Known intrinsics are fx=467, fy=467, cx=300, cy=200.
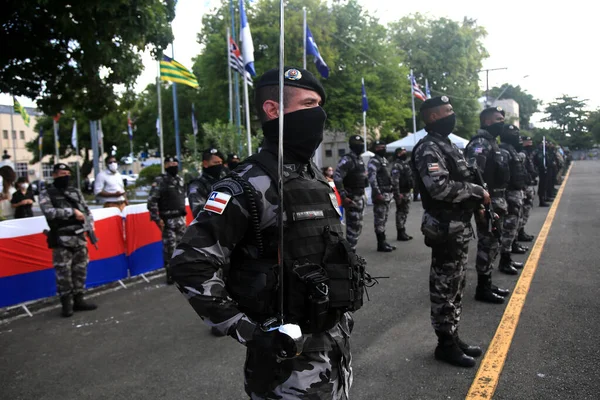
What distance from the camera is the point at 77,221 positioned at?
5.84 metres

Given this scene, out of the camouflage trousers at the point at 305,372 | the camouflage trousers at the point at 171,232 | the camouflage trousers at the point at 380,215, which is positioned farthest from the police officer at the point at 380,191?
the camouflage trousers at the point at 305,372

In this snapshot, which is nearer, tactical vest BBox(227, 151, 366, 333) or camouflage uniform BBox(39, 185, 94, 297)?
tactical vest BBox(227, 151, 366, 333)

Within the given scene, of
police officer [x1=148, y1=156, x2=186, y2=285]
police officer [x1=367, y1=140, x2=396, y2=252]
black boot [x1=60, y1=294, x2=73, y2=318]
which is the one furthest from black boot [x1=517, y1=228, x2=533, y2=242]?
black boot [x1=60, y1=294, x2=73, y2=318]

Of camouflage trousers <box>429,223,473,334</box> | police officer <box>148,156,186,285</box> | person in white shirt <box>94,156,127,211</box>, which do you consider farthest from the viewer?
person in white shirt <box>94,156,127,211</box>

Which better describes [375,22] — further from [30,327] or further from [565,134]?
[565,134]

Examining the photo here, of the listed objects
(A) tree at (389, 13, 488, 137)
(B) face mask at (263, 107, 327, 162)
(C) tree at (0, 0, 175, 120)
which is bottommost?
(B) face mask at (263, 107, 327, 162)

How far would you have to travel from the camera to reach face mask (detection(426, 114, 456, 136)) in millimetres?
3955

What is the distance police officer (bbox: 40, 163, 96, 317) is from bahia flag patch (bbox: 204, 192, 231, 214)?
4666mm

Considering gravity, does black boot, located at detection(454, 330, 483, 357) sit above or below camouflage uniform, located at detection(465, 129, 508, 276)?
below

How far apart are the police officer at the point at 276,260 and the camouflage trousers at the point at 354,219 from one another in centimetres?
587

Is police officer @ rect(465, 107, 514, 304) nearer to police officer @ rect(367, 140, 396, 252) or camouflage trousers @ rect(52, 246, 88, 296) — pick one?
police officer @ rect(367, 140, 396, 252)

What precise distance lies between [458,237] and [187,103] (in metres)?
31.1

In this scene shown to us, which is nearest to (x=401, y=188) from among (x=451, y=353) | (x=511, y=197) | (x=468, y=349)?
(x=511, y=197)

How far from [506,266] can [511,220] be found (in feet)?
2.12
